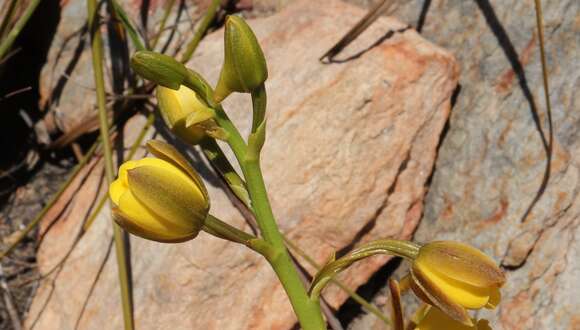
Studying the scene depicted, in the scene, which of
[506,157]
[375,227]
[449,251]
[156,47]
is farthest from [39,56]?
[449,251]

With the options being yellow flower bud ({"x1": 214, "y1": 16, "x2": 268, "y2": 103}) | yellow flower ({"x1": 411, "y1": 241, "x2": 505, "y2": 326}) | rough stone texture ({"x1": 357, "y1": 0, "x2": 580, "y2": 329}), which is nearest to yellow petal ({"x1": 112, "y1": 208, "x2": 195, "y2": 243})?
yellow flower bud ({"x1": 214, "y1": 16, "x2": 268, "y2": 103})

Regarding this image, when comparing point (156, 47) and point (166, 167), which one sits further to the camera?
point (156, 47)

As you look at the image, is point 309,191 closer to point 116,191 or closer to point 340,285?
point 340,285

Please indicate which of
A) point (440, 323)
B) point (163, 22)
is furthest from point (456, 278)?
point (163, 22)

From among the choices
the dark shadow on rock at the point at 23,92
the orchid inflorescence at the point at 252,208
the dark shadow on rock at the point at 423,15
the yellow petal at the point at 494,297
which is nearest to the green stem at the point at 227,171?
the orchid inflorescence at the point at 252,208

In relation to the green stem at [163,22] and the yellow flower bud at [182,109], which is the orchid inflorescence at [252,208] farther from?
the green stem at [163,22]

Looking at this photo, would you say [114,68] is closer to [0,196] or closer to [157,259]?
[0,196]
